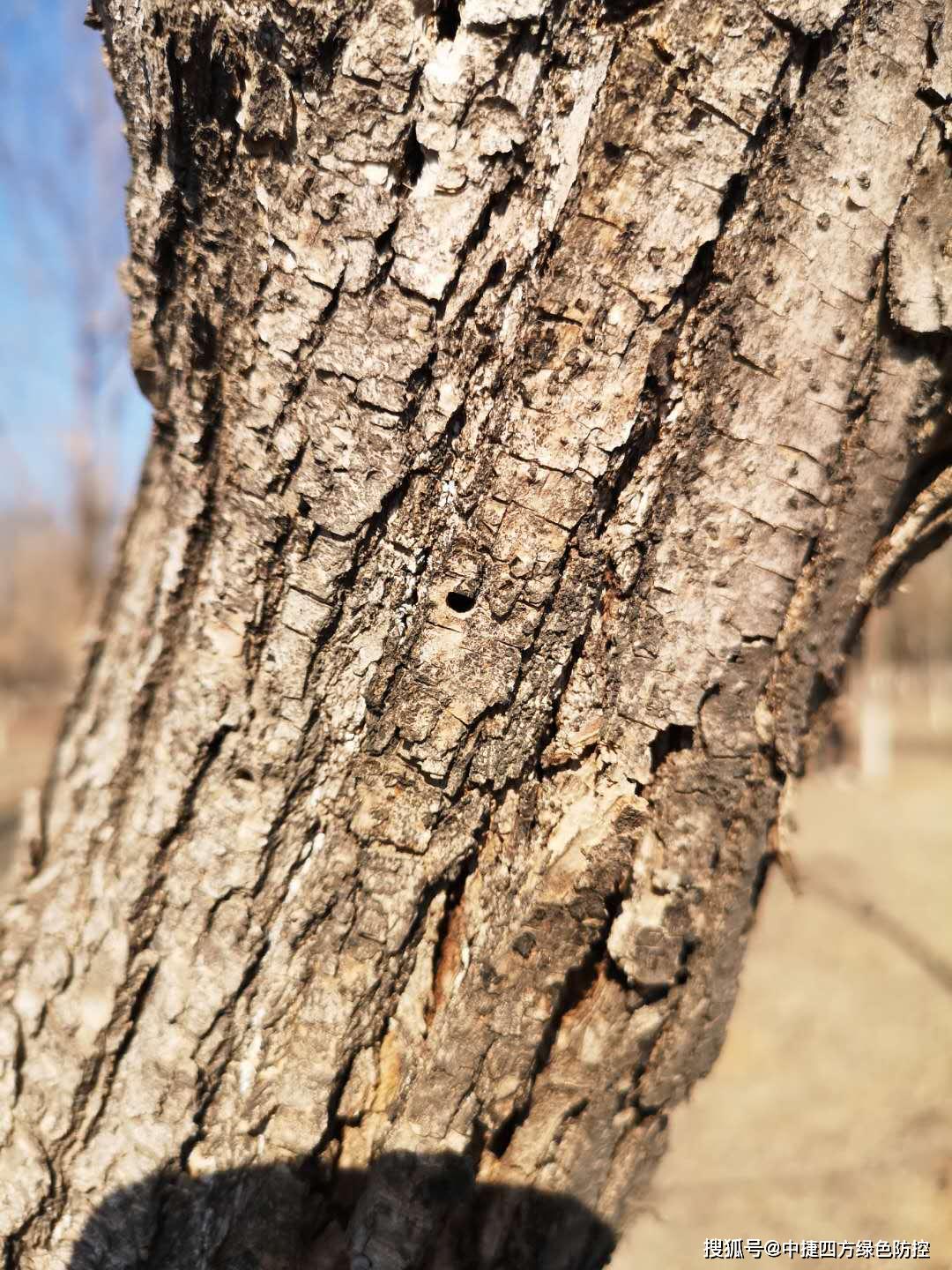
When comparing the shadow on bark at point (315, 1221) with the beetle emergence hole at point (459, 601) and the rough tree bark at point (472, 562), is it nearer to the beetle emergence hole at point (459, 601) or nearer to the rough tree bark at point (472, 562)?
the rough tree bark at point (472, 562)

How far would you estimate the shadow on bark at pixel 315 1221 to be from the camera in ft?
4.10

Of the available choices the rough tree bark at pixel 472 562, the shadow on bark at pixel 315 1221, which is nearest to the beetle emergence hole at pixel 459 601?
the rough tree bark at pixel 472 562

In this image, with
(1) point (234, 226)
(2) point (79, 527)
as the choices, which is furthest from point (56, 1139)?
(2) point (79, 527)

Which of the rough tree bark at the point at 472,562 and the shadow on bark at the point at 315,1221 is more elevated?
the rough tree bark at the point at 472,562

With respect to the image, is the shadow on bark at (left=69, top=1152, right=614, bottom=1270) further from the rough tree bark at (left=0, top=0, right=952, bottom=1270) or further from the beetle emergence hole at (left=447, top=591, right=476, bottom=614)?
the beetle emergence hole at (left=447, top=591, right=476, bottom=614)

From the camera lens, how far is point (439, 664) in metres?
1.19

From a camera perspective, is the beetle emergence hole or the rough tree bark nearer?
the rough tree bark

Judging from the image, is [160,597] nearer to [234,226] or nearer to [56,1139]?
[234,226]

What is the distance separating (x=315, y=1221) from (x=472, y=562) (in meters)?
1.12

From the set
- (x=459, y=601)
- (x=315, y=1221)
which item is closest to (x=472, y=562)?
(x=459, y=601)

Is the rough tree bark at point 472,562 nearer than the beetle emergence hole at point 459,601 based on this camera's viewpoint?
Yes

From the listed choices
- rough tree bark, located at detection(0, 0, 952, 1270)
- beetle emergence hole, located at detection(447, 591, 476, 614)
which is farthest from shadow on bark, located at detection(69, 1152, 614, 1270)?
beetle emergence hole, located at detection(447, 591, 476, 614)

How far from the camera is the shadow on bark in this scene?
4.10 ft

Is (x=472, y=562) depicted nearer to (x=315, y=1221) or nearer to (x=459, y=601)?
(x=459, y=601)
